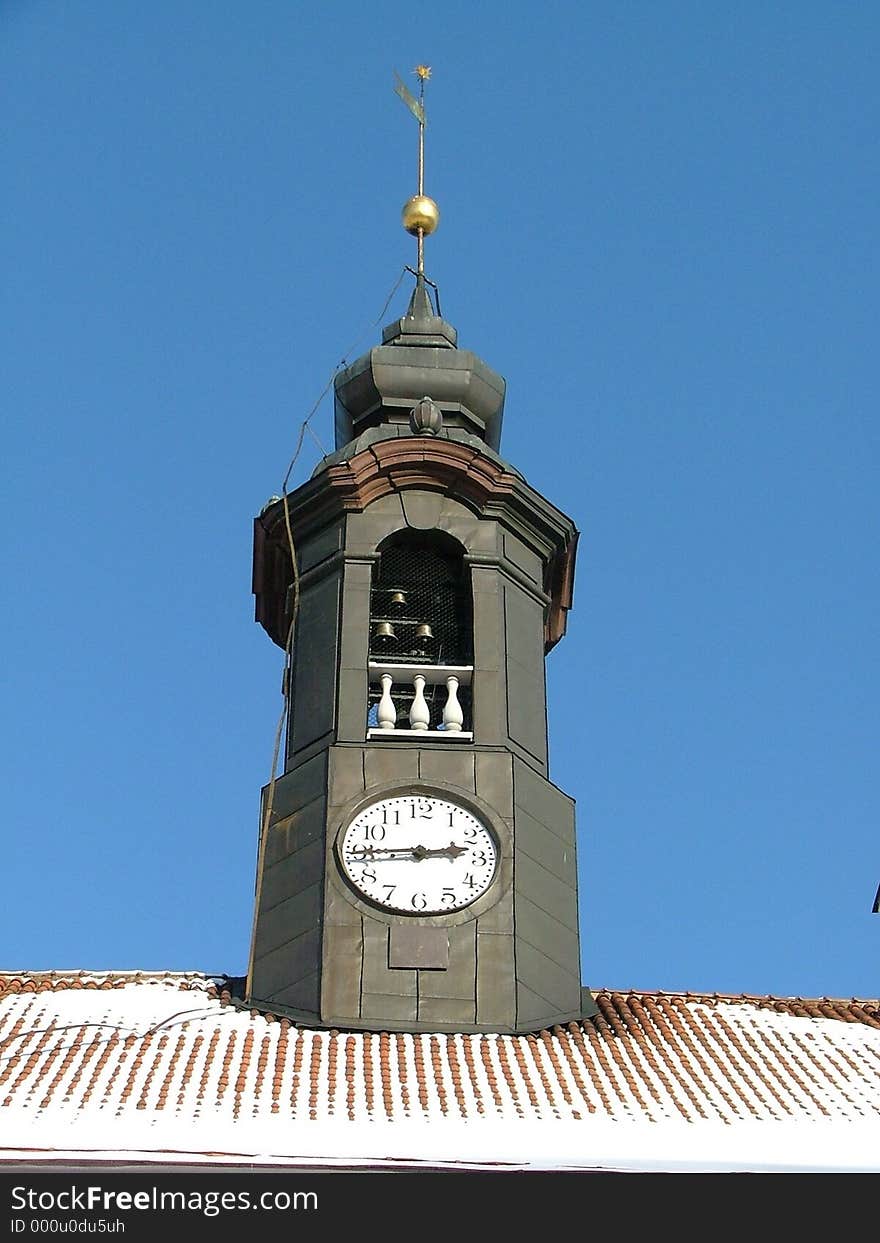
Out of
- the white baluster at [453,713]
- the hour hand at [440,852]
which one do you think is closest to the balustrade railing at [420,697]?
the white baluster at [453,713]

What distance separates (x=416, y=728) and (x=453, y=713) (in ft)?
1.39

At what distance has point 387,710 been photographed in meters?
30.2

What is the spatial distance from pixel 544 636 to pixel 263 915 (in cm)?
567

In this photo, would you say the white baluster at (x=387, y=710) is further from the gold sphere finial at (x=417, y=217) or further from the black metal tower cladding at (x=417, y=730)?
the gold sphere finial at (x=417, y=217)

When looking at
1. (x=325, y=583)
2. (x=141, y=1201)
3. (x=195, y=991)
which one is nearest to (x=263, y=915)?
(x=195, y=991)

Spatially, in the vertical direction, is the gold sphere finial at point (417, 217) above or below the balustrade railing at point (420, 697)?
above

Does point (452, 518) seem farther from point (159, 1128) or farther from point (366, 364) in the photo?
point (159, 1128)

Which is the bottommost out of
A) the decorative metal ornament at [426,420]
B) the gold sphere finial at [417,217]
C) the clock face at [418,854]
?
the clock face at [418,854]

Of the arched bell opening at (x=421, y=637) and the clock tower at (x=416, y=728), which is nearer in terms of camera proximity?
the clock tower at (x=416, y=728)

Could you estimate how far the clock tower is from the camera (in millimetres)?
28156

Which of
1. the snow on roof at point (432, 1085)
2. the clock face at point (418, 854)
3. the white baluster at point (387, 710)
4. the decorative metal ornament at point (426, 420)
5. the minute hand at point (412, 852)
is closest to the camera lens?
the snow on roof at point (432, 1085)

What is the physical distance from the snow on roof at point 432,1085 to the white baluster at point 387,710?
3191 millimetres

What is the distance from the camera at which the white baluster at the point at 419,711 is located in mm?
30141

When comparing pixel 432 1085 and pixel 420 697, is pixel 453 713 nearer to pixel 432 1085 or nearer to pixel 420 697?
pixel 420 697
